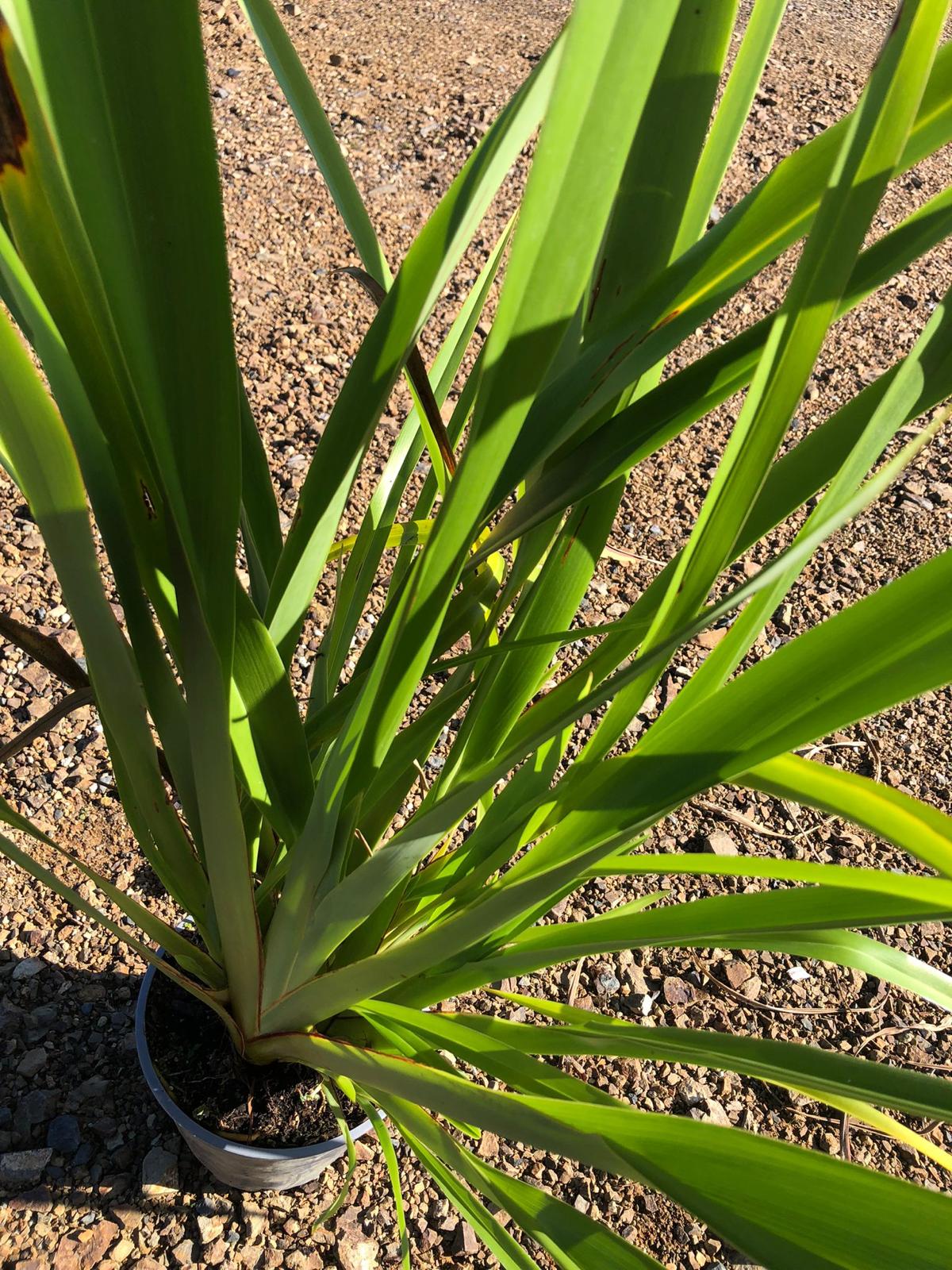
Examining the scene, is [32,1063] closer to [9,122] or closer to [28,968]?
[28,968]

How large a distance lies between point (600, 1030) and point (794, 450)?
0.36 m

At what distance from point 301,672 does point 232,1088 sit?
0.55 meters

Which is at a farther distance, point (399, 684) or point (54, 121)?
point (399, 684)

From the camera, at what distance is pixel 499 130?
12.8 inches

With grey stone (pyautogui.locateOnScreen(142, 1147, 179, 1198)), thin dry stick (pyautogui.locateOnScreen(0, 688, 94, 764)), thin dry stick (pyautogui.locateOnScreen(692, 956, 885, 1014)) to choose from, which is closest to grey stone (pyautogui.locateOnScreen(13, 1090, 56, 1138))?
grey stone (pyautogui.locateOnScreen(142, 1147, 179, 1198))

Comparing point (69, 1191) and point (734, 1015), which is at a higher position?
point (734, 1015)

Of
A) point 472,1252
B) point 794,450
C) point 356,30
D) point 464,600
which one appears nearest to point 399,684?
point 464,600

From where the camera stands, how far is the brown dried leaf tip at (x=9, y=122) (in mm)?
323

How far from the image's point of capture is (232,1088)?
2.59ft

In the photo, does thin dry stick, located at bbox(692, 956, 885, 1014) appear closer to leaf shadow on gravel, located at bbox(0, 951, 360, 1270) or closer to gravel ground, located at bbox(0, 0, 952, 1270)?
gravel ground, located at bbox(0, 0, 952, 1270)

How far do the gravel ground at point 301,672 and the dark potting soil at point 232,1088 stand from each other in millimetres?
148

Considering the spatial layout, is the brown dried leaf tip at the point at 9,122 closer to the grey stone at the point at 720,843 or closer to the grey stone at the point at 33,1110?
the grey stone at the point at 33,1110

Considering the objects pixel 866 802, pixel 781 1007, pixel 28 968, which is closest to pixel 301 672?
pixel 28 968

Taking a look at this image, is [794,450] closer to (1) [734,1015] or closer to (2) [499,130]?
(2) [499,130]
